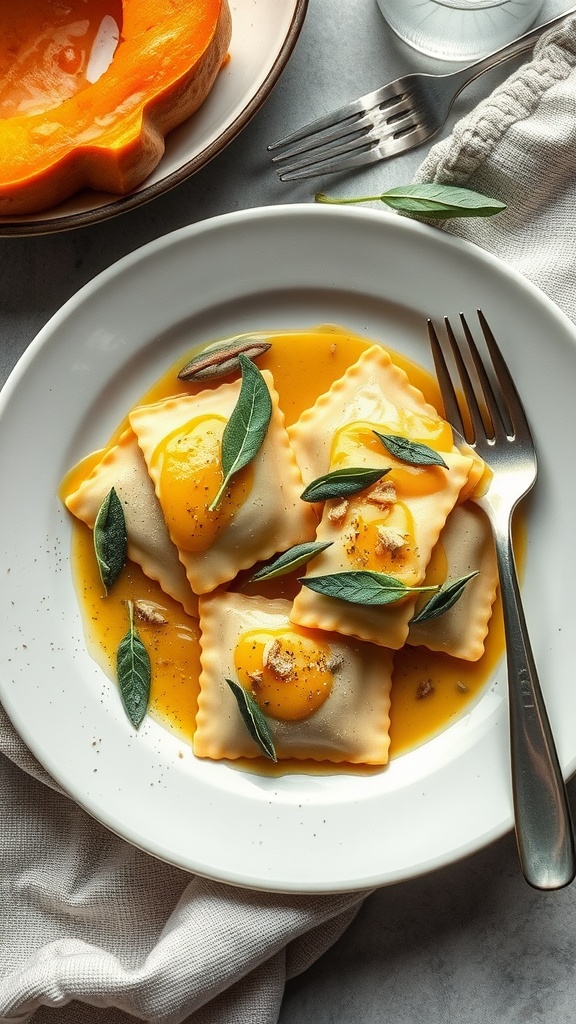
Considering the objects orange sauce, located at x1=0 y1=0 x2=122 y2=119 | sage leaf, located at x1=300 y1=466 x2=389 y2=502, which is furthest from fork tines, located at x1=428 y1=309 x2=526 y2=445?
orange sauce, located at x1=0 y1=0 x2=122 y2=119

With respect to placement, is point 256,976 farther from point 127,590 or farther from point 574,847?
point 127,590

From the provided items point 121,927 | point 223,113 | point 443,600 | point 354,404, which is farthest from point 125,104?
point 121,927

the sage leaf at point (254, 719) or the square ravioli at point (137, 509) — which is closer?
the sage leaf at point (254, 719)

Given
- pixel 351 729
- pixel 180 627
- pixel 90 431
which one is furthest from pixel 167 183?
pixel 351 729

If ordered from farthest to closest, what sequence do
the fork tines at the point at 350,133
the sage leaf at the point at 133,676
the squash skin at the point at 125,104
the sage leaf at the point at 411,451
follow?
the fork tines at the point at 350,133 < the sage leaf at the point at 133,676 < the sage leaf at the point at 411,451 < the squash skin at the point at 125,104

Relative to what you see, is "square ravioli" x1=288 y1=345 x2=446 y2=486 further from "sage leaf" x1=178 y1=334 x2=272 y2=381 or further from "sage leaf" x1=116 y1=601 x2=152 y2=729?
"sage leaf" x1=116 y1=601 x2=152 y2=729

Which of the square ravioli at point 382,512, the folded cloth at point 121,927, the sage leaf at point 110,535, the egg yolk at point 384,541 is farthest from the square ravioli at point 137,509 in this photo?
the folded cloth at point 121,927

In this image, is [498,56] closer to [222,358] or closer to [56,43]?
[222,358]

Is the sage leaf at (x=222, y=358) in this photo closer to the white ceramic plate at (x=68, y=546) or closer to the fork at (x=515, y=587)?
the white ceramic plate at (x=68, y=546)
